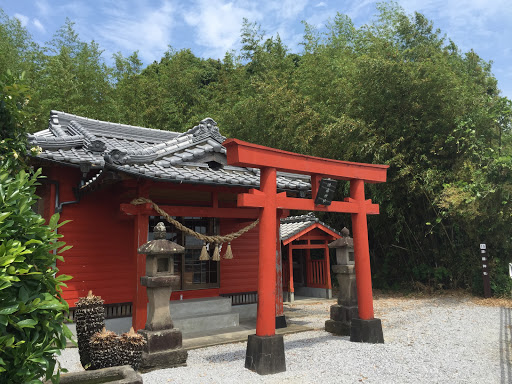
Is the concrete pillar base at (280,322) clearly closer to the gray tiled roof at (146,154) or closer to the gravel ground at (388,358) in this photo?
the gravel ground at (388,358)

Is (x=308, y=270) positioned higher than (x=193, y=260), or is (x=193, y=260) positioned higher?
(x=193, y=260)

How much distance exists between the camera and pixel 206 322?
7355mm

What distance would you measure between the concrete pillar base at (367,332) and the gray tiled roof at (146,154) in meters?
2.92

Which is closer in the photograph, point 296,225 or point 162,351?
point 162,351

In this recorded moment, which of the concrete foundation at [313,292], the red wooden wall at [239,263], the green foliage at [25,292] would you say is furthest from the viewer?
the concrete foundation at [313,292]

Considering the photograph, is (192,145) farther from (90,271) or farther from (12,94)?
(12,94)

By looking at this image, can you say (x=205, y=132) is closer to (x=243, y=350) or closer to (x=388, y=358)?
(x=243, y=350)

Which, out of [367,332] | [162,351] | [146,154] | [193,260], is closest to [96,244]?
[193,260]

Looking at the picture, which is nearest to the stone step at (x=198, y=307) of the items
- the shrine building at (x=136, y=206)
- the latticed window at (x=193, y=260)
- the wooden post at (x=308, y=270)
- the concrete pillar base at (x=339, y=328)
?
the shrine building at (x=136, y=206)

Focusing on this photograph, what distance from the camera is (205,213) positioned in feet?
23.1

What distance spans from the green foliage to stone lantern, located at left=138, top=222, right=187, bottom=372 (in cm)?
285

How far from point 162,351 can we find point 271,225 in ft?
7.64

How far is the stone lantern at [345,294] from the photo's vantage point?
23.2 ft

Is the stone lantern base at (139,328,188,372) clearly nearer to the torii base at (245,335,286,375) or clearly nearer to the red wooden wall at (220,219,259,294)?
the torii base at (245,335,286,375)
